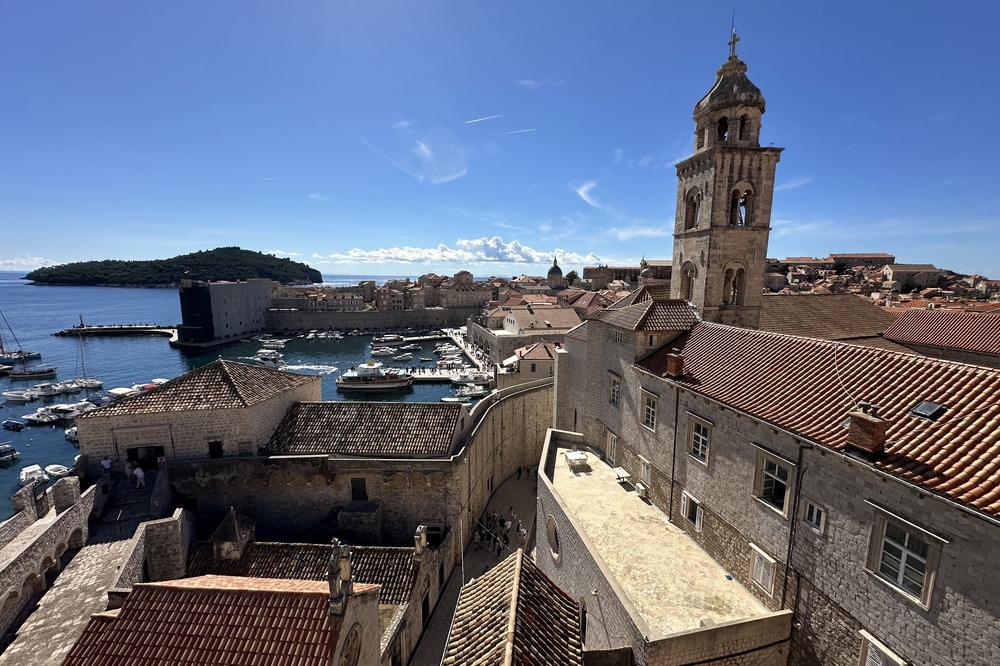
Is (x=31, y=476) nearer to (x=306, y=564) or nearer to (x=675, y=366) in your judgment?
(x=306, y=564)

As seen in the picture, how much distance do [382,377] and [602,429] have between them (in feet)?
135

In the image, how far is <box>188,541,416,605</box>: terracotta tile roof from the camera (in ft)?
46.5

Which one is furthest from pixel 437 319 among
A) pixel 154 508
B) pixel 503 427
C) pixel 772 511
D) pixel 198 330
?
pixel 772 511

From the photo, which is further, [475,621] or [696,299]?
[696,299]

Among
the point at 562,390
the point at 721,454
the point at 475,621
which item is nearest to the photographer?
the point at 475,621

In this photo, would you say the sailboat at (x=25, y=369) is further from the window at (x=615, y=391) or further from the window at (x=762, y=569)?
the window at (x=762, y=569)

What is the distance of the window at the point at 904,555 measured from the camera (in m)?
6.86

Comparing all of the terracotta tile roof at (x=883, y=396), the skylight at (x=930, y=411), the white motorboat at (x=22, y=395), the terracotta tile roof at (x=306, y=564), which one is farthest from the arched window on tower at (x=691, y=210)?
the white motorboat at (x=22, y=395)

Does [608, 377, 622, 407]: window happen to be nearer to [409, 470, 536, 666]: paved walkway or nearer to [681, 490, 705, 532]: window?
[681, 490, 705, 532]: window

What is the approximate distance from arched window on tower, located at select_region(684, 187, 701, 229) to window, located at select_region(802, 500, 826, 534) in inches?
618

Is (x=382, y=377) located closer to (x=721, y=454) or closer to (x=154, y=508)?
(x=154, y=508)

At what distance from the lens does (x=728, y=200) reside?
19844 mm

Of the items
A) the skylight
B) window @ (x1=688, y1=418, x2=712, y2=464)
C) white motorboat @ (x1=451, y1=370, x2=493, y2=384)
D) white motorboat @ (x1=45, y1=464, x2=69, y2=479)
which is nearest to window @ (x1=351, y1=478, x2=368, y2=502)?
window @ (x1=688, y1=418, x2=712, y2=464)

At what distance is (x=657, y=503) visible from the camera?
14.9 m
